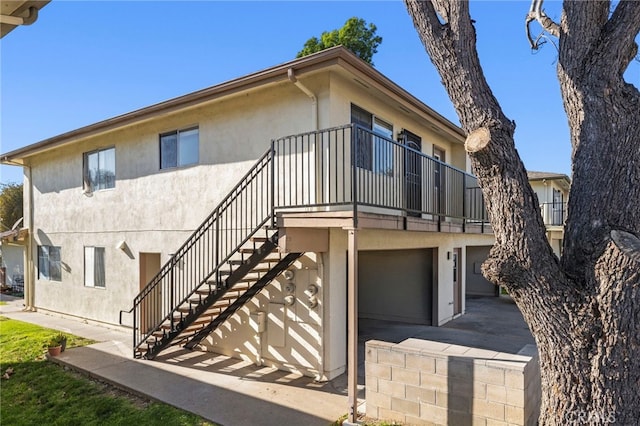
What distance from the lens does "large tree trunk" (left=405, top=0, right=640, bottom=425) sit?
3.19 meters

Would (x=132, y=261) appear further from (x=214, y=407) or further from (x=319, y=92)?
(x=319, y=92)

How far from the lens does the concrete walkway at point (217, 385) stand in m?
5.45

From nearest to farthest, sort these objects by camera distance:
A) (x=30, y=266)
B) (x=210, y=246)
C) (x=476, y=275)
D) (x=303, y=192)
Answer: (x=303, y=192), (x=210, y=246), (x=30, y=266), (x=476, y=275)

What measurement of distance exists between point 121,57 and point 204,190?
16.9ft

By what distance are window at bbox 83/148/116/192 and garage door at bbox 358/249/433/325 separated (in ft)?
24.2

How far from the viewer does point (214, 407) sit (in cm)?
566

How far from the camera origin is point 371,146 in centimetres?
711

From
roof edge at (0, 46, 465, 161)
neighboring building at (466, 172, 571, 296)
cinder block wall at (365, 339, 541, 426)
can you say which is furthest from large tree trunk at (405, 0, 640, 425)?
neighboring building at (466, 172, 571, 296)

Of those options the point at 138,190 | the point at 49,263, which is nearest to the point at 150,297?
the point at 138,190

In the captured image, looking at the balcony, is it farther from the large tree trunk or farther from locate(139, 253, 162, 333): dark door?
locate(139, 253, 162, 333): dark door

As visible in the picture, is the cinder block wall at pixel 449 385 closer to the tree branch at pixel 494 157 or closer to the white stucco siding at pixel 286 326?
the tree branch at pixel 494 157

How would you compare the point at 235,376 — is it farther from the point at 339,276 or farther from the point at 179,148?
the point at 179,148

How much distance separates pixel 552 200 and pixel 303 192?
19.5 meters
